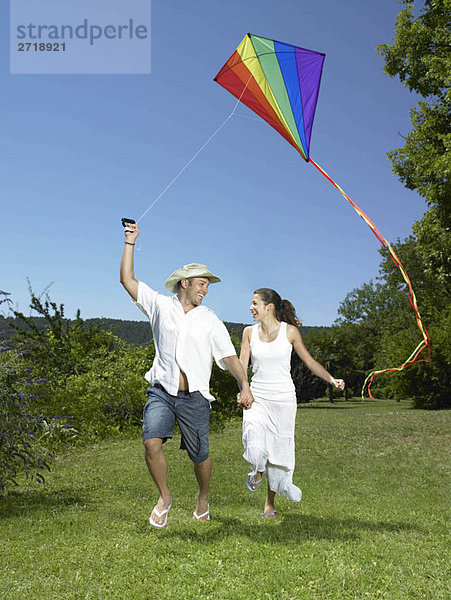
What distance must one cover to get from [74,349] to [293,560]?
1534 cm

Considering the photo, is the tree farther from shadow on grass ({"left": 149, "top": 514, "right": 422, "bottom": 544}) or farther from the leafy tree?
shadow on grass ({"left": 149, "top": 514, "right": 422, "bottom": 544})

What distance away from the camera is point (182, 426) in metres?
5.32

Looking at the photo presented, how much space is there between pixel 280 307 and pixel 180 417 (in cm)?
214

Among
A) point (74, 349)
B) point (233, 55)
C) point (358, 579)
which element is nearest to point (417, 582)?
point (358, 579)

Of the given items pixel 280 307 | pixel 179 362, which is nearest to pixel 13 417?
pixel 179 362

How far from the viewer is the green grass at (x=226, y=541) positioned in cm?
421

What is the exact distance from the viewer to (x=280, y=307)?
22.4ft

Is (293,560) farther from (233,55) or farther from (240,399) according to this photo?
(233,55)

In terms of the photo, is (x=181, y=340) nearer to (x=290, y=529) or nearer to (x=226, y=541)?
(x=226, y=541)

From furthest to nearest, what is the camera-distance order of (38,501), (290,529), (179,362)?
(38,501)
(290,529)
(179,362)

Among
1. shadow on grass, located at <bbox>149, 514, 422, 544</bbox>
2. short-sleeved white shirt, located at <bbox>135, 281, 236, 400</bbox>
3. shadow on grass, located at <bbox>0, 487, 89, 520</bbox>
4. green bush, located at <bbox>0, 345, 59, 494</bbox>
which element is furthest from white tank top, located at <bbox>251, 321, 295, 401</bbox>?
shadow on grass, located at <bbox>0, 487, 89, 520</bbox>

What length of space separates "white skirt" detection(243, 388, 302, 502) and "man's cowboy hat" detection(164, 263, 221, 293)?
5.79 ft

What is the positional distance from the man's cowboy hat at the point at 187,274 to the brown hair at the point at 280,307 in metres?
1.26

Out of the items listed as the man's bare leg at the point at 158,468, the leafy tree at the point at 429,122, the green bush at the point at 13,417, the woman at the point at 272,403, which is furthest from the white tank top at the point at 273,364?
the leafy tree at the point at 429,122
